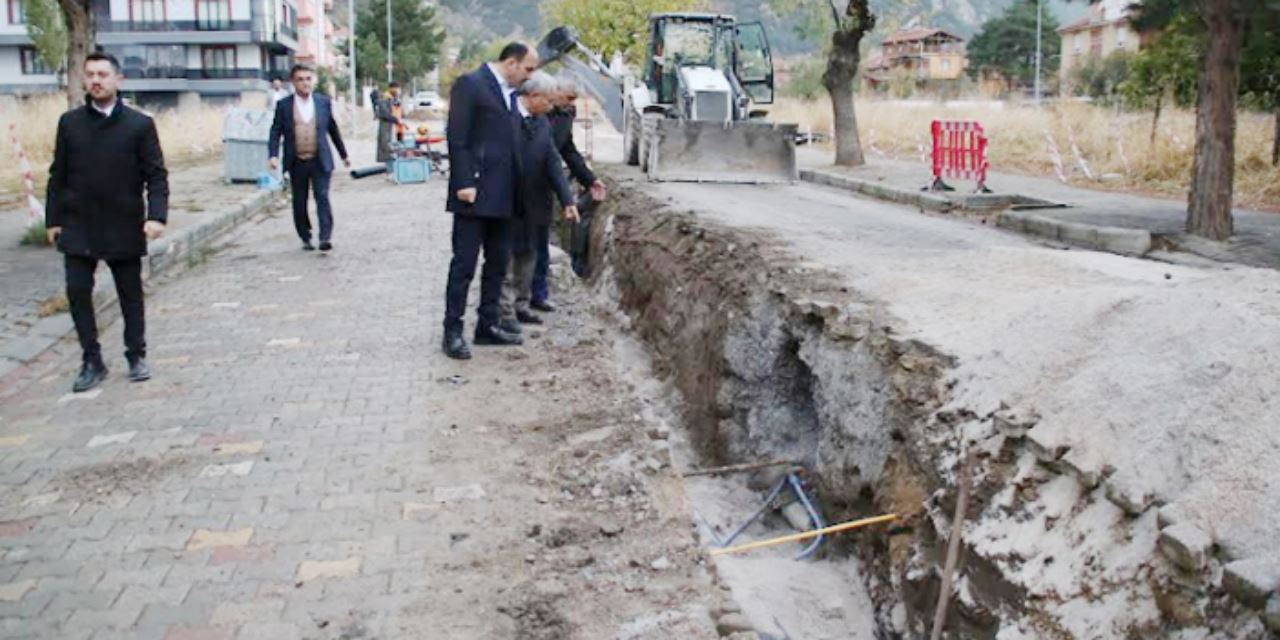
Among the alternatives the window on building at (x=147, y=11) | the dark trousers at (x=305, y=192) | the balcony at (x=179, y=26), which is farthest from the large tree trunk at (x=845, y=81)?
the window on building at (x=147, y=11)

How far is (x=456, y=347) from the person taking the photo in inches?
288

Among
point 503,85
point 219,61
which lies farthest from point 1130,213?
point 219,61

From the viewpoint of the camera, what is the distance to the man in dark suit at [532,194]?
7613mm

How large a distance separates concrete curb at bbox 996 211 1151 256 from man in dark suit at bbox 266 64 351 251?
7442 mm

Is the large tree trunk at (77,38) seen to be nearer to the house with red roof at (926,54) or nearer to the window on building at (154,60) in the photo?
the window on building at (154,60)

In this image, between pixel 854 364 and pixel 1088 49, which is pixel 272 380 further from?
pixel 1088 49

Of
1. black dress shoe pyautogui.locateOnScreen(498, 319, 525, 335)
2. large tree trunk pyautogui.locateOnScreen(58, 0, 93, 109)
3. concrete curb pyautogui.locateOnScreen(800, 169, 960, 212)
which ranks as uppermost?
large tree trunk pyautogui.locateOnScreen(58, 0, 93, 109)

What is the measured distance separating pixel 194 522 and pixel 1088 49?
244ft

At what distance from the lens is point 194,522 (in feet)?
15.1

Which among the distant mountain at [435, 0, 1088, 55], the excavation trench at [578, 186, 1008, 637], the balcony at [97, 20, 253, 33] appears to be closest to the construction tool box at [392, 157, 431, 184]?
the excavation trench at [578, 186, 1008, 637]

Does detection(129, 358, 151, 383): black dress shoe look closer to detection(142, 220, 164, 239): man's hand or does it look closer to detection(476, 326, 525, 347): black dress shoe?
detection(142, 220, 164, 239): man's hand

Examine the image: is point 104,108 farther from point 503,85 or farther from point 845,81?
point 845,81

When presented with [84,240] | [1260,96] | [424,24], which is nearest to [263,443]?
[84,240]

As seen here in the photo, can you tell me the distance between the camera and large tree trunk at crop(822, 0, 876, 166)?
71.5 ft
